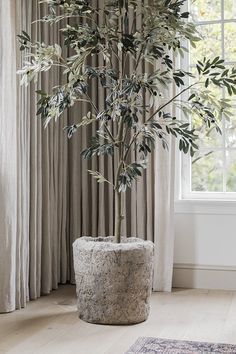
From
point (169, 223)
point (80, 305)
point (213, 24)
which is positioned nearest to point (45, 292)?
point (80, 305)

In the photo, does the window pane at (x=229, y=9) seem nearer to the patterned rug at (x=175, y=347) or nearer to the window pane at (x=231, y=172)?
the window pane at (x=231, y=172)

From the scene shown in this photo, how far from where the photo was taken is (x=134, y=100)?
3.20 m

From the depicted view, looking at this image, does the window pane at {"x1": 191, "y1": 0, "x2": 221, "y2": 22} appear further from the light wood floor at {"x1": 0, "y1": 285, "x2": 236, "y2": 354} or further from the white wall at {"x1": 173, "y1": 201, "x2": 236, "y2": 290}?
the light wood floor at {"x1": 0, "y1": 285, "x2": 236, "y2": 354}

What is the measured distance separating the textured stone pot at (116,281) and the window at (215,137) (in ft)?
3.77

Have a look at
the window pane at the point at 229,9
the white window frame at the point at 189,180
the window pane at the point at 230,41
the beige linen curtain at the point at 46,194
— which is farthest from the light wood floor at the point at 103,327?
the window pane at the point at 229,9

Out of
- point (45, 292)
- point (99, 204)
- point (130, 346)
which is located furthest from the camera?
point (99, 204)

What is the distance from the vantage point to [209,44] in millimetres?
4262

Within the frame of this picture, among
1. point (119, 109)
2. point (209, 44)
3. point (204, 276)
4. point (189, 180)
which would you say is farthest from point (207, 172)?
point (119, 109)

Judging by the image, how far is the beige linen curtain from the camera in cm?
348

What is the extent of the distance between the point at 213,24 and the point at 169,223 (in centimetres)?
150

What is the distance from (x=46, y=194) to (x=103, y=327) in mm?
1157

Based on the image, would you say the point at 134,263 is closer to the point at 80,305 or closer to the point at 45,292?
the point at 80,305

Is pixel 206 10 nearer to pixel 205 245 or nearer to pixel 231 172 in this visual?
pixel 231 172

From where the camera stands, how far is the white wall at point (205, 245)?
4070mm
